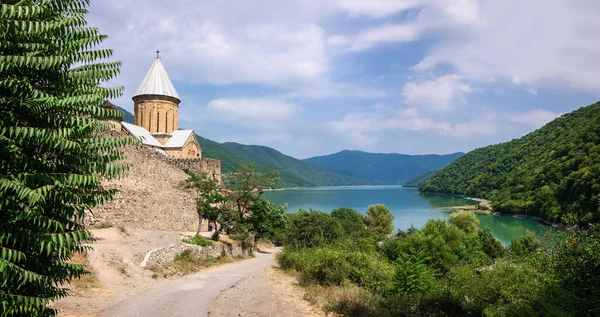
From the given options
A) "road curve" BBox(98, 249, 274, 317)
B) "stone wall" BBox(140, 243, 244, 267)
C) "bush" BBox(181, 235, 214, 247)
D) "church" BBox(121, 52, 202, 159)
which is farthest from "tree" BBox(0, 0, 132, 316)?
"church" BBox(121, 52, 202, 159)

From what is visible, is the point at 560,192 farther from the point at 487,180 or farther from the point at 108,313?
the point at 108,313

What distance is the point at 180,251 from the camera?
15953 millimetres

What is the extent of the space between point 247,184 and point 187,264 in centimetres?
818

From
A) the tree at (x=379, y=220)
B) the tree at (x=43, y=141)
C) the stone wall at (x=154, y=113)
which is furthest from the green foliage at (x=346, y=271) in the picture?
the tree at (x=379, y=220)

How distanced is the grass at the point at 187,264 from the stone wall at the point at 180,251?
0.19m

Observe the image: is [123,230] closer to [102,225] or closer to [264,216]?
[102,225]

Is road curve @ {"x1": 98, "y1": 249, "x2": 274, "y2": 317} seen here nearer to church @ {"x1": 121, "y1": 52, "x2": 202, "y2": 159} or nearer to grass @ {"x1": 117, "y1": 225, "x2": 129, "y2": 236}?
grass @ {"x1": 117, "y1": 225, "x2": 129, "y2": 236}

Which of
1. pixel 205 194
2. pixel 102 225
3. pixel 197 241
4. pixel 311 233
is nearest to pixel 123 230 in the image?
pixel 102 225

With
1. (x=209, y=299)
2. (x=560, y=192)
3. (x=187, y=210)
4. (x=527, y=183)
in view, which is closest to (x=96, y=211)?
(x=187, y=210)

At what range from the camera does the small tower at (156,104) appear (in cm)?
3269

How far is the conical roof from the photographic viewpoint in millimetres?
32750

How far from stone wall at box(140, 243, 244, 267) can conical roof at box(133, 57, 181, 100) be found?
17.8 m

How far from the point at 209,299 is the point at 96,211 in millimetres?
9987

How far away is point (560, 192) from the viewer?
2064 inches
